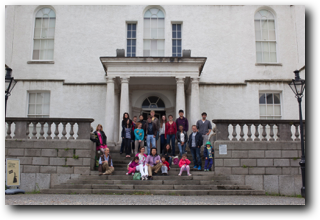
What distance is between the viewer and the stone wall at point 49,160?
40.3 feet

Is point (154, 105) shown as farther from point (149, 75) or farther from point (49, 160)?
point (49, 160)

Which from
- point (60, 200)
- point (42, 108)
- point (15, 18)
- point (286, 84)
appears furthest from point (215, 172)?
point (15, 18)

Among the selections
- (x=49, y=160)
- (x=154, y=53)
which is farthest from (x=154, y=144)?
(x=154, y=53)

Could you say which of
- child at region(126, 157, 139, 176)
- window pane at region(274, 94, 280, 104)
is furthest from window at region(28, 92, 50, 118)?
→ window pane at region(274, 94, 280, 104)

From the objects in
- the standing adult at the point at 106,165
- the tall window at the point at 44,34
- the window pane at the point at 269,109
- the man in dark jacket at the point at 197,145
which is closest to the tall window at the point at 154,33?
the tall window at the point at 44,34

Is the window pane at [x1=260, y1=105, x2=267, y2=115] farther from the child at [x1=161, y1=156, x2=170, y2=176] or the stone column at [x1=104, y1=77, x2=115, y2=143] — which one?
the stone column at [x1=104, y1=77, x2=115, y2=143]

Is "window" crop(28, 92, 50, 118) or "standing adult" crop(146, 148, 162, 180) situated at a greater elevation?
"window" crop(28, 92, 50, 118)

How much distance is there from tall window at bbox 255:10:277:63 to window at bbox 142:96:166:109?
256 inches

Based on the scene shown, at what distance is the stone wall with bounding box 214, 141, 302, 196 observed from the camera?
12.2 metres

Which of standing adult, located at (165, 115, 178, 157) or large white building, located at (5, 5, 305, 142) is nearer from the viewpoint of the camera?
standing adult, located at (165, 115, 178, 157)

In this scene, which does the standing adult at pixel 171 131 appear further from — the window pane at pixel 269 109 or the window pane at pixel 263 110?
the window pane at pixel 269 109

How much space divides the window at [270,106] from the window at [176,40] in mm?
5622
